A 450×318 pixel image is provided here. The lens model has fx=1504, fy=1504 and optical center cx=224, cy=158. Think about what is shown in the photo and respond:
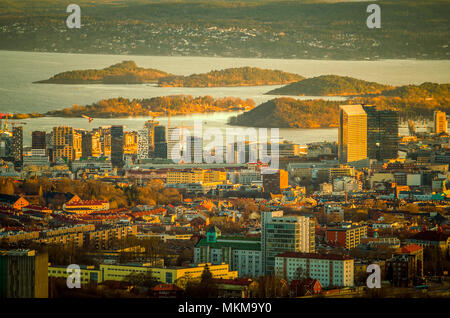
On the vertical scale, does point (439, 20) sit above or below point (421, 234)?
above

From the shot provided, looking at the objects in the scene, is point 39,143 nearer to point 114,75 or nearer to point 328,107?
point 114,75

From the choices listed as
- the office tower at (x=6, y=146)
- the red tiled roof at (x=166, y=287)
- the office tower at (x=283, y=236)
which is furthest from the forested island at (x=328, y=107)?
the red tiled roof at (x=166, y=287)

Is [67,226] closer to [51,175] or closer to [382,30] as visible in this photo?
[51,175]

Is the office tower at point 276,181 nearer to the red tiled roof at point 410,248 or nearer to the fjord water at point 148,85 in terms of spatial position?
the fjord water at point 148,85

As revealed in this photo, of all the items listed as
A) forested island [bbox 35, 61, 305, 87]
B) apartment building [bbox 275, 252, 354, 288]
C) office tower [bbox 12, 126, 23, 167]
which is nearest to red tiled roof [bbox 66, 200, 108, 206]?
office tower [bbox 12, 126, 23, 167]

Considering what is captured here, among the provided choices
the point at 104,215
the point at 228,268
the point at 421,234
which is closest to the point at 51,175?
the point at 104,215
